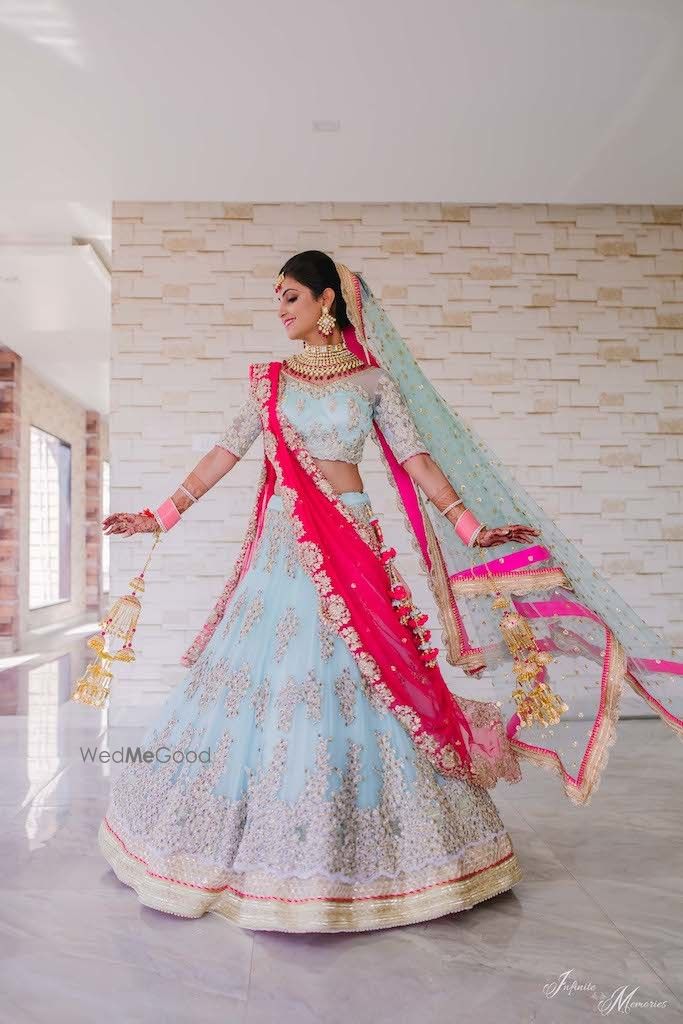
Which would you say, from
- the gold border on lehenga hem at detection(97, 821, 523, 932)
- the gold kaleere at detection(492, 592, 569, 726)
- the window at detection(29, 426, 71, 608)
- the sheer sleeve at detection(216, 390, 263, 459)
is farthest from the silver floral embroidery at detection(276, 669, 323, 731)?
the window at detection(29, 426, 71, 608)

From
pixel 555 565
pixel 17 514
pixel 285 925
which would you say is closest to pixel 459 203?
pixel 555 565

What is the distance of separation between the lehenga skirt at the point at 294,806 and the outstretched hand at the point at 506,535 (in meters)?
0.44

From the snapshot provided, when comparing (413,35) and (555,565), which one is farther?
(413,35)

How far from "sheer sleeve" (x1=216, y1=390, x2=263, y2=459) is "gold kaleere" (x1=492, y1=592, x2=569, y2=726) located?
32.8 inches

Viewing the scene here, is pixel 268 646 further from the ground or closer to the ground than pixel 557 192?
closer to the ground

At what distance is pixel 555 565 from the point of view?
1991 mm

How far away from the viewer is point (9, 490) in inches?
318

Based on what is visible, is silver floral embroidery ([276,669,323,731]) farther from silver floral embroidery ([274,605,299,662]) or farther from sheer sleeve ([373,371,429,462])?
sheer sleeve ([373,371,429,462])

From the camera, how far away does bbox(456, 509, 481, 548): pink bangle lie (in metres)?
1.94

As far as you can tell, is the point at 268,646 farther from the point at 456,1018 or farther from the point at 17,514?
the point at 17,514

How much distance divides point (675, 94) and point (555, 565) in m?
2.74

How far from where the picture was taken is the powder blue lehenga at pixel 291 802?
5.47 feet

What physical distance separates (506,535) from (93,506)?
10.6m

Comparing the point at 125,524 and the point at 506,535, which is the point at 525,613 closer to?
the point at 506,535
